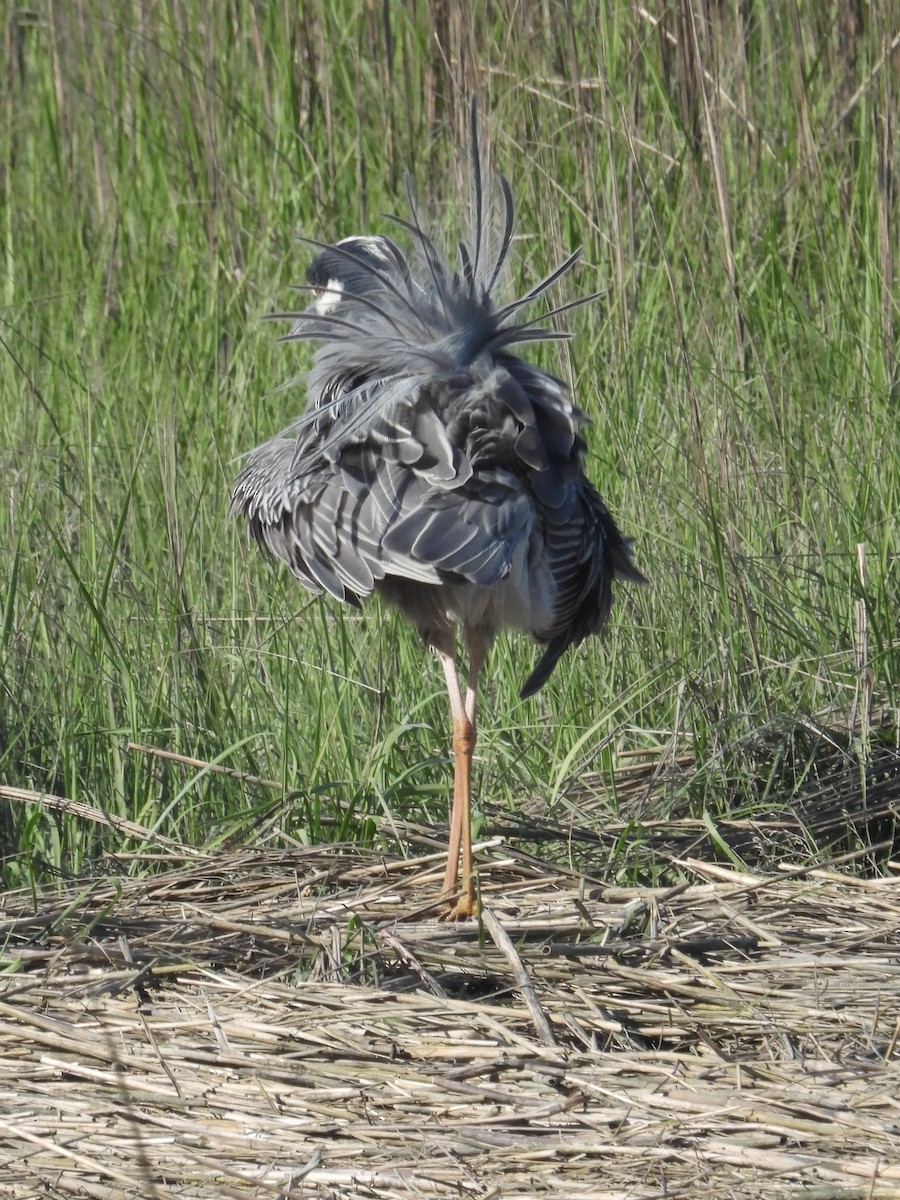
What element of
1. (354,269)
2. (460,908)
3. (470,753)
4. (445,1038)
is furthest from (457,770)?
(354,269)

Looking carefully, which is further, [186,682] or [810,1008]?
[186,682]

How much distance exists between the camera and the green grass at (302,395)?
4648 mm

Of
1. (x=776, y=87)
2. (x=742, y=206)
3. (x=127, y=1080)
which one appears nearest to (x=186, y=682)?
(x=127, y=1080)

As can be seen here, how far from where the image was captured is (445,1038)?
2994mm

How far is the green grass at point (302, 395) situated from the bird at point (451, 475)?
48cm

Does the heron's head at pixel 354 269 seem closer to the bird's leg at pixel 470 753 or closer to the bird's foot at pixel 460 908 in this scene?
the bird's leg at pixel 470 753

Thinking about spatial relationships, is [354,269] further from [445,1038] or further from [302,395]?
[445,1038]

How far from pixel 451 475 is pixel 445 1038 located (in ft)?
4.32

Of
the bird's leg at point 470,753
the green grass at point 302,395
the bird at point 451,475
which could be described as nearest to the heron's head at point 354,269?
the bird at point 451,475

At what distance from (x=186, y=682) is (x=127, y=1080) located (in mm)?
2070

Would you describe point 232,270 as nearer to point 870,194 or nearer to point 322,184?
point 322,184

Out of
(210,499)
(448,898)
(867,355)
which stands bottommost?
(448,898)

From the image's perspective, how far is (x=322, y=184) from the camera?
6930mm

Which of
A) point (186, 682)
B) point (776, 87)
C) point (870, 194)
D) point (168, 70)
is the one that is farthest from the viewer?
point (168, 70)
